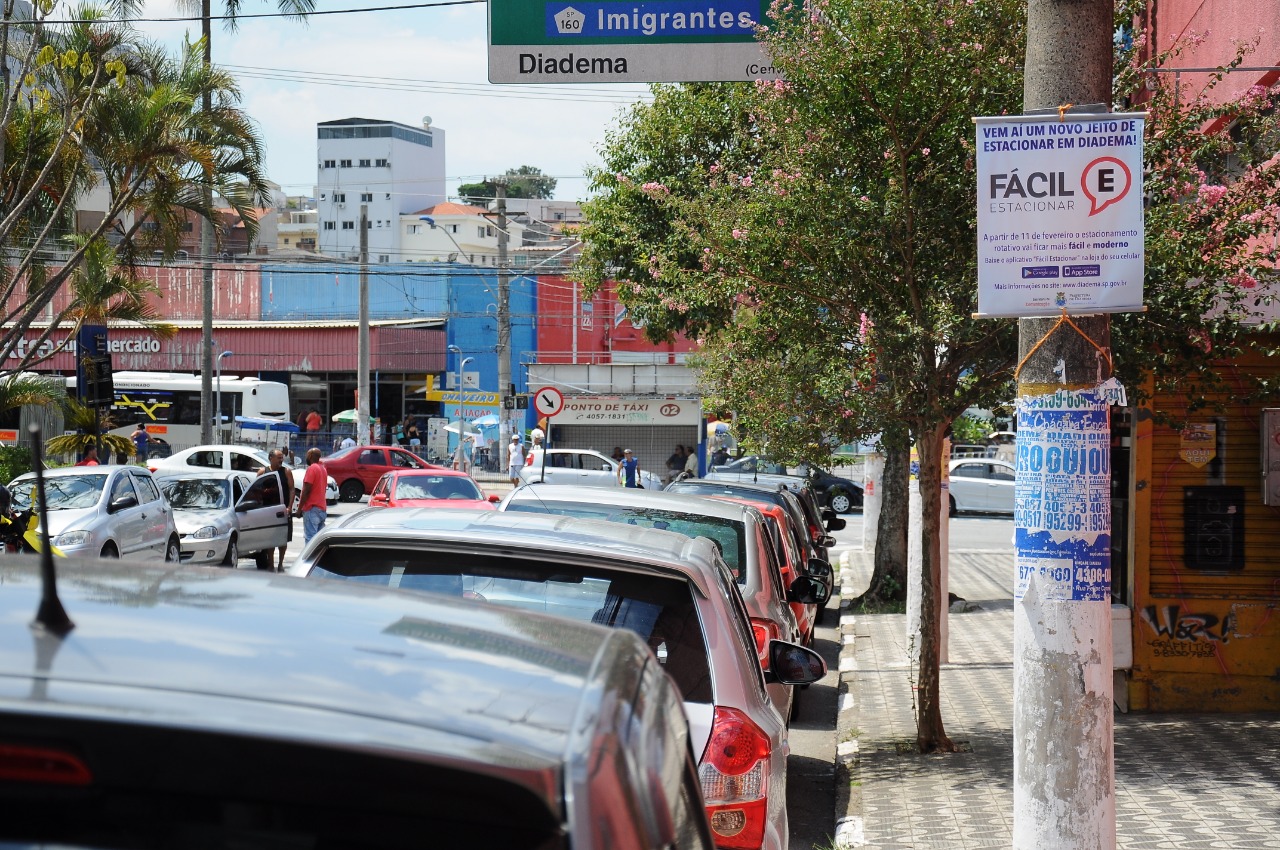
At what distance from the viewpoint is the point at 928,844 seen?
705 cm

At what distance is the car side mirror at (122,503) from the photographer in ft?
56.4

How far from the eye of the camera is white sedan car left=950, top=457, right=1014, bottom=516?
38688 mm

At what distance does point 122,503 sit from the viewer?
17.5m

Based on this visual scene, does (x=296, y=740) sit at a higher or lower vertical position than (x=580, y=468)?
higher

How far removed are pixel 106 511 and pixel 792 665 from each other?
13.1m

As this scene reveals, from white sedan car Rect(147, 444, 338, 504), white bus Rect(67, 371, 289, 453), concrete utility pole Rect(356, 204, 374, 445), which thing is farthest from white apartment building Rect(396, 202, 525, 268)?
white sedan car Rect(147, 444, 338, 504)

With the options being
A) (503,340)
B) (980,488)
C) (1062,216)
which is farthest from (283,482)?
(980,488)

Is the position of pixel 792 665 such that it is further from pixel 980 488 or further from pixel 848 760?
pixel 980 488

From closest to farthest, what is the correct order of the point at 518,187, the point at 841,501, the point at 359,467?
the point at 359,467, the point at 841,501, the point at 518,187

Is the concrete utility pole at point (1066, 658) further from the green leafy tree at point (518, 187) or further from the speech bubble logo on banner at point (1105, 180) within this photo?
the green leafy tree at point (518, 187)

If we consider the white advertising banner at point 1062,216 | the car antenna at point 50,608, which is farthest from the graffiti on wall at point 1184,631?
the car antenna at point 50,608

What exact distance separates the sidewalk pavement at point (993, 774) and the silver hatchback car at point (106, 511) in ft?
29.3

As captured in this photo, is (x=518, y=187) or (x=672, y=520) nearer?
(x=672, y=520)

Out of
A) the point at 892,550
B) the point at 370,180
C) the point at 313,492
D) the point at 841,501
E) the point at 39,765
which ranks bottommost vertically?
the point at 841,501
